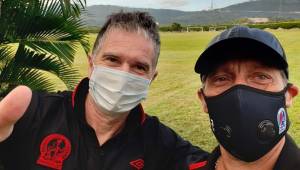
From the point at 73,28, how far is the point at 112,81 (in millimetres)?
2341

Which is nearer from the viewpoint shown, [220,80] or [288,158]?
[288,158]

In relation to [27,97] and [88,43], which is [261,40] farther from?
[88,43]

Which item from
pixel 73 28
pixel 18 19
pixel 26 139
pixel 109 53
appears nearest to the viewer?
pixel 26 139

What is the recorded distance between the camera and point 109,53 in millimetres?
3020

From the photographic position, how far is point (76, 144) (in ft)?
9.46

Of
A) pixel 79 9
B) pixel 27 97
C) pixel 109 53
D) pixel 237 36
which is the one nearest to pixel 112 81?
pixel 109 53

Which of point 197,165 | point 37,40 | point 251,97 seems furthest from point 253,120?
point 37,40

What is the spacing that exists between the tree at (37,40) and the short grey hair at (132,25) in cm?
171

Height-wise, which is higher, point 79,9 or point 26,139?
point 79,9

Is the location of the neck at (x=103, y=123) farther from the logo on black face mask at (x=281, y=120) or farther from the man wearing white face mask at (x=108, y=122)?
the logo on black face mask at (x=281, y=120)

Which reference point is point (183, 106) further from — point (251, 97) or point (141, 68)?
point (251, 97)

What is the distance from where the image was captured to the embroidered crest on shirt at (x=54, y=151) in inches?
111

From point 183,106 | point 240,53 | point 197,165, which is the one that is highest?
point 240,53

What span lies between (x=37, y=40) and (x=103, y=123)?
2.50m
